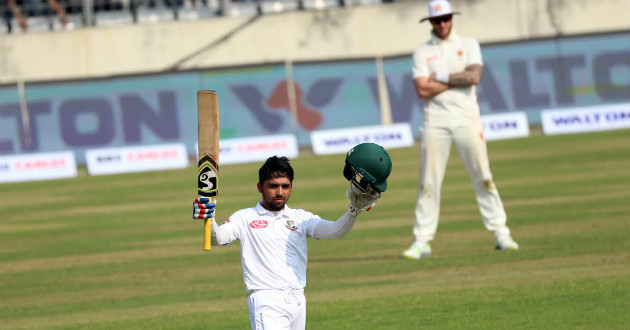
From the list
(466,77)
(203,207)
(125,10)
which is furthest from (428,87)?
(125,10)

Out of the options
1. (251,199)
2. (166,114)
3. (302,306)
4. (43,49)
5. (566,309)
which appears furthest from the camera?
(43,49)

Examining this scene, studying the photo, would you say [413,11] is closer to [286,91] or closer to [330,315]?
[286,91]

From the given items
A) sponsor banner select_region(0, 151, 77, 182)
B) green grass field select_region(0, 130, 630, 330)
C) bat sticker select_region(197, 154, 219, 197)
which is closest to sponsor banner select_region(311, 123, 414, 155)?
sponsor banner select_region(0, 151, 77, 182)

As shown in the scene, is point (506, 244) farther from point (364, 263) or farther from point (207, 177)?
point (207, 177)

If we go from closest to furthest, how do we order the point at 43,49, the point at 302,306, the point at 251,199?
the point at 302,306
the point at 251,199
the point at 43,49

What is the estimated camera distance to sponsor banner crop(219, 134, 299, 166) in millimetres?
32281

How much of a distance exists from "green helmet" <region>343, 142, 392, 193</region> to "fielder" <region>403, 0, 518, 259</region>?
619 cm

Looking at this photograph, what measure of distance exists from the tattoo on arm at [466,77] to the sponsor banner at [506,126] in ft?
65.9

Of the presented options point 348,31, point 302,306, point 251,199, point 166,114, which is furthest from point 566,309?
point 348,31

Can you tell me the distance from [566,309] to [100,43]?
3086cm

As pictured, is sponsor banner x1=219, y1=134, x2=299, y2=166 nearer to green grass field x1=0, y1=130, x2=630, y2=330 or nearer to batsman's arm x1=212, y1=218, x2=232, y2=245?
green grass field x1=0, y1=130, x2=630, y2=330

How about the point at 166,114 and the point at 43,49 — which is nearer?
the point at 166,114

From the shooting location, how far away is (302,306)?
7258 millimetres

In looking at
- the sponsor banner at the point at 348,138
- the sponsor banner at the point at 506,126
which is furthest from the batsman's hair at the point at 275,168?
the sponsor banner at the point at 506,126
